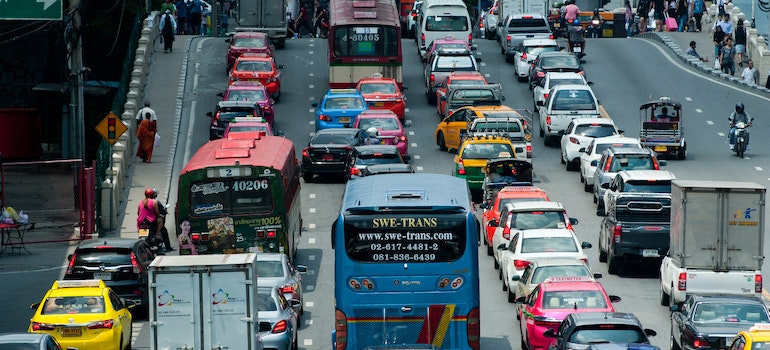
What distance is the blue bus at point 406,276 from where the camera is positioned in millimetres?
23781

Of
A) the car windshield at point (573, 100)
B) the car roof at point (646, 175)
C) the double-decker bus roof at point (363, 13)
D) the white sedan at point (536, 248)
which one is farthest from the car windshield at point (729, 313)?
the double-decker bus roof at point (363, 13)

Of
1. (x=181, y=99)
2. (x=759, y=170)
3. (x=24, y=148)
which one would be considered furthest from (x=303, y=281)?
(x=24, y=148)

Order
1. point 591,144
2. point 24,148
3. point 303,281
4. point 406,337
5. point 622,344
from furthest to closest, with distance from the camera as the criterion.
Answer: point 24,148 → point 591,144 → point 303,281 → point 406,337 → point 622,344

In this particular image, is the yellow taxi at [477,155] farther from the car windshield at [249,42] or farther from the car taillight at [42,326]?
the car windshield at [249,42]

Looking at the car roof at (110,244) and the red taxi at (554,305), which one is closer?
the red taxi at (554,305)

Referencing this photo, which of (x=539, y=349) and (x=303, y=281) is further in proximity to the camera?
(x=303, y=281)

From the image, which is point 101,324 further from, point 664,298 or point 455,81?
point 455,81

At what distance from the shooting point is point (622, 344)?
22.4 metres

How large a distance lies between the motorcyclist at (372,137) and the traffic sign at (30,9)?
39.4 feet

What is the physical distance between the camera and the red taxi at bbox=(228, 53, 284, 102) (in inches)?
2144

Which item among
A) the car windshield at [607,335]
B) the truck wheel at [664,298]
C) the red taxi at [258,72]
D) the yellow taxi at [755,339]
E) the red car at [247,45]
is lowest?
the truck wheel at [664,298]

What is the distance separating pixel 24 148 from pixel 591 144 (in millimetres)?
24950

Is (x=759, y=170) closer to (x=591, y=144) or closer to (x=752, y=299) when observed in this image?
(x=591, y=144)

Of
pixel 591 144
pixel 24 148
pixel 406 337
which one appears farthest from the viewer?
pixel 24 148
